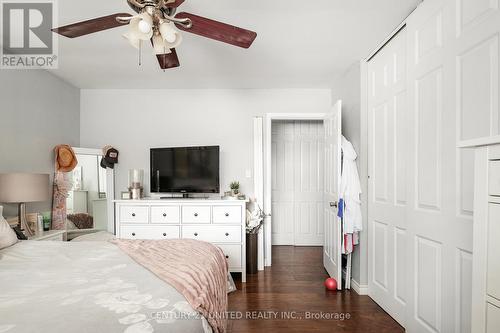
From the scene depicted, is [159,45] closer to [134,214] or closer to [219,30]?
[219,30]

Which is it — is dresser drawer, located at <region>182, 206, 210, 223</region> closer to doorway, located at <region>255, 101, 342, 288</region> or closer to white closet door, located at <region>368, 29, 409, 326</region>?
doorway, located at <region>255, 101, 342, 288</region>

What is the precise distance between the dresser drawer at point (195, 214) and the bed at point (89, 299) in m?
1.75

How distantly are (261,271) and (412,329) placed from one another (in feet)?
6.44

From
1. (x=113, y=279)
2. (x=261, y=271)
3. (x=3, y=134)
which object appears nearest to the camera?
(x=113, y=279)

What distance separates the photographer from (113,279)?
130 centimetres

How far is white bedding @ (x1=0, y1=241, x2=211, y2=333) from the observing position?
0.90 meters

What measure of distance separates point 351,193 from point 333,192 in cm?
33

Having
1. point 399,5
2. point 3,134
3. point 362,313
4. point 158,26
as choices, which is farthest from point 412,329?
point 3,134

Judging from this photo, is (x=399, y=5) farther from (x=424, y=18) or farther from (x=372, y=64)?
(x=372, y=64)

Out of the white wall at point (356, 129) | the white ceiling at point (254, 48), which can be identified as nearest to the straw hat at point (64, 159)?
the white ceiling at point (254, 48)

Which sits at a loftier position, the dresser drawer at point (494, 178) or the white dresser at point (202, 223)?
the dresser drawer at point (494, 178)

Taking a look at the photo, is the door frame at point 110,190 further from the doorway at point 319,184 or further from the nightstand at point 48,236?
the doorway at point 319,184

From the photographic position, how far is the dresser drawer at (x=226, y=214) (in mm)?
3389

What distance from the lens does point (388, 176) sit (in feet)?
8.23
